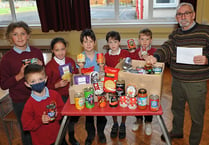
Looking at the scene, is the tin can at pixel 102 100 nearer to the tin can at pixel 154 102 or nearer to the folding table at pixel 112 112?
the folding table at pixel 112 112

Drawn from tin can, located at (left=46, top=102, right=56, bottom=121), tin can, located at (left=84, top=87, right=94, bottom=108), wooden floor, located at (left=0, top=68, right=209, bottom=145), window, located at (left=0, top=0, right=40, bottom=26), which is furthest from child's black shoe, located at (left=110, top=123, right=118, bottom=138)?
window, located at (left=0, top=0, right=40, bottom=26)

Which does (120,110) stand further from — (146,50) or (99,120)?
(146,50)

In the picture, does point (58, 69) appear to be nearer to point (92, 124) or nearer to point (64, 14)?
point (92, 124)

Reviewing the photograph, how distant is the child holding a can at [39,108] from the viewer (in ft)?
5.32

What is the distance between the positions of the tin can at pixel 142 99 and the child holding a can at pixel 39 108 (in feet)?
2.21

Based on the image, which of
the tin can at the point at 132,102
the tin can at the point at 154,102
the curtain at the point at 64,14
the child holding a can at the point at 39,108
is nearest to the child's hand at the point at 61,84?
the child holding a can at the point at 39,108

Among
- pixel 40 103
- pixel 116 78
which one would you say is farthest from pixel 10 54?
Result: pixel 116 78

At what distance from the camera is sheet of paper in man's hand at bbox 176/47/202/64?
185 centimetres

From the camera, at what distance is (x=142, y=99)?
5.09 feet

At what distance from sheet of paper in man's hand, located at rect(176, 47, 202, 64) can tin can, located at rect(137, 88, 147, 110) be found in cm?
65

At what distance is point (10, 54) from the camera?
6.19 ft

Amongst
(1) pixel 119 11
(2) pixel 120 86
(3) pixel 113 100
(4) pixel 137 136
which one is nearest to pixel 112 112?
(3) pixel 113 100

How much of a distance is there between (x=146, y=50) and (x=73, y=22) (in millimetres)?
2783

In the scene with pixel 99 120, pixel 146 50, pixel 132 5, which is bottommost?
pixel 99 120
